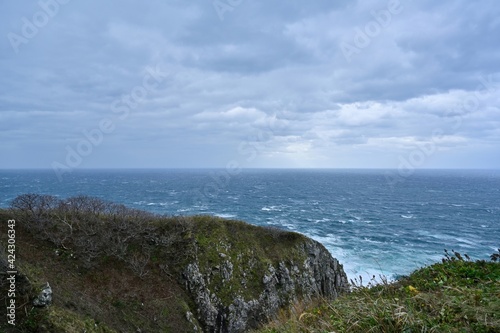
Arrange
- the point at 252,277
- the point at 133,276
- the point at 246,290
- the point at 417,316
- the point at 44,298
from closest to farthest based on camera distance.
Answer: the point at 417,316
the point at 44,298
the point at 133,276
the point at 246,290
the point at 252,277

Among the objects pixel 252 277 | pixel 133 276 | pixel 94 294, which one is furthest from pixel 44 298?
pixel 252 277

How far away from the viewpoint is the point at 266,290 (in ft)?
118

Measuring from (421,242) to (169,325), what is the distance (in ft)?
193

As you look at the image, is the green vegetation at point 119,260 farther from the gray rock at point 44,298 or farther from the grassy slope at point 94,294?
the gray rock at point 44,298

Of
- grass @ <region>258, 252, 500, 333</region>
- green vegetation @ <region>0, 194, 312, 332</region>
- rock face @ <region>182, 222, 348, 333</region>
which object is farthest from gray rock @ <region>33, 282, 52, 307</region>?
grass @ <region>258, 252, 500, 333</region>

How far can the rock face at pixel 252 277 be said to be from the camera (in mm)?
32281

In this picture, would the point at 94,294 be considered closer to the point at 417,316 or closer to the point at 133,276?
the point at 133,276

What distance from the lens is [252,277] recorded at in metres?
36.3

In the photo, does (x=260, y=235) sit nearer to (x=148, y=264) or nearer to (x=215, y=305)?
(x=215, y=305)

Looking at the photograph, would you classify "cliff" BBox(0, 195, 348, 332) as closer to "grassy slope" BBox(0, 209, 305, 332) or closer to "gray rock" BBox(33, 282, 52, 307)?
"grassy slope" BBox(0, 209, 305, 332)

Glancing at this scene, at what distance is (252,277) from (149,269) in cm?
1286

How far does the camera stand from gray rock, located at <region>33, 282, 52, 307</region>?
2144cm

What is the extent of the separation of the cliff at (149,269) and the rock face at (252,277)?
0.12m

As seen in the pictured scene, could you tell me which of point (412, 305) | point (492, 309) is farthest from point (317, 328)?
point (492, 309)
